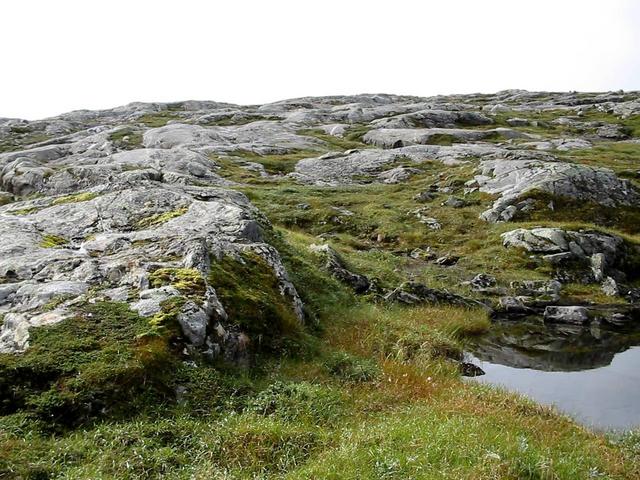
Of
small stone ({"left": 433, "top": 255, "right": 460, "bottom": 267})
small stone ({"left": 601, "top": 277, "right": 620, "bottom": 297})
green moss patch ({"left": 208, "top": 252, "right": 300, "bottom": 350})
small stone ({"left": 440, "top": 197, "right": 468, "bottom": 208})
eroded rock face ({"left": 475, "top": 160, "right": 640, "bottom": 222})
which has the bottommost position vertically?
small stone ({"left": 601, "top": 277, "right": 620, "bottom": 297})

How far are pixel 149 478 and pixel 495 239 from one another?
31.0m

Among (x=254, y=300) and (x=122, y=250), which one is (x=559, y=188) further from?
(x=122, y=250)

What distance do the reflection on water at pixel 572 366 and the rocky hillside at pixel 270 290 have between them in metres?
1.21

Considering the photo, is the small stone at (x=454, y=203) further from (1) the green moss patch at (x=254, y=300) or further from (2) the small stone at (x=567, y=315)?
(1) the green moss patch at (x=254, y=300)

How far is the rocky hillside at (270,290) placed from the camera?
400 inches

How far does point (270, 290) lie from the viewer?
16094 mm

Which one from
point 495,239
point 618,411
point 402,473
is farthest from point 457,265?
point 402,473

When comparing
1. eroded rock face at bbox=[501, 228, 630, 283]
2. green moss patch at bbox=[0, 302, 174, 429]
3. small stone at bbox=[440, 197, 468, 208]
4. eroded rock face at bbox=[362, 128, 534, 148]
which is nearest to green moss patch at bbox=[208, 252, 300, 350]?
green moss patch at bbox=[0, 302, 174, 429]

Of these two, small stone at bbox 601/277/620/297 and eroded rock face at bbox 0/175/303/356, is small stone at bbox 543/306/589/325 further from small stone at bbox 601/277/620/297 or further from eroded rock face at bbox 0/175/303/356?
eroded rock face at bbox 0/175/303/356

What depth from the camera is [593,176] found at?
140 ft

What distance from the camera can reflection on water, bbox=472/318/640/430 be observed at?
16391 millimetres

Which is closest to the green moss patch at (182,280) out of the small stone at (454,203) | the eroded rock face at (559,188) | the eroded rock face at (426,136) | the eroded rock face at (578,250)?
the eroded rock face at (578,250)

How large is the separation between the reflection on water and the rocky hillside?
1.21 m

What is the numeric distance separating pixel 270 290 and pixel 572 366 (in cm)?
1278
